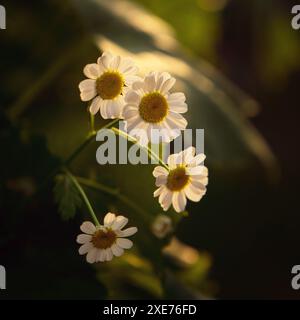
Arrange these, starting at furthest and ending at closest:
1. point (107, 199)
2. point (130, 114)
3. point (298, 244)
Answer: point (298, 244), point (107, 199), point (130, 114)

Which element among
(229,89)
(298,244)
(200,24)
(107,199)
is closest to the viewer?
(107,199)

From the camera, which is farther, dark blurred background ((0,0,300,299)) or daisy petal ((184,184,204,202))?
dark blurred background ((0,0,300,299))

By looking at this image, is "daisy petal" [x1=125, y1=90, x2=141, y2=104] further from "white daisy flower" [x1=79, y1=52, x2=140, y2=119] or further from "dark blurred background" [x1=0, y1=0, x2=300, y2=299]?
"dark blurred background" [x1=0, y1=0, x2=300, y2=299]

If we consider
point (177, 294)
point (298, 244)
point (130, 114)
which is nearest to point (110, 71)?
point (130, 114)

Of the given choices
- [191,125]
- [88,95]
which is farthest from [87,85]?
[191,125]

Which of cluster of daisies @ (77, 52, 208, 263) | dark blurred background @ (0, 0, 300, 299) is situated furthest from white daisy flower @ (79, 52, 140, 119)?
dark blurred background @ (0, 0, 300, 299)

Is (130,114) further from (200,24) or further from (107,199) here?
(200,24)

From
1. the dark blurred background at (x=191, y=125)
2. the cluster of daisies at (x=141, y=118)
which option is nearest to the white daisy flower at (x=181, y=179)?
the cluster of daisies at (x=141, y=118)
